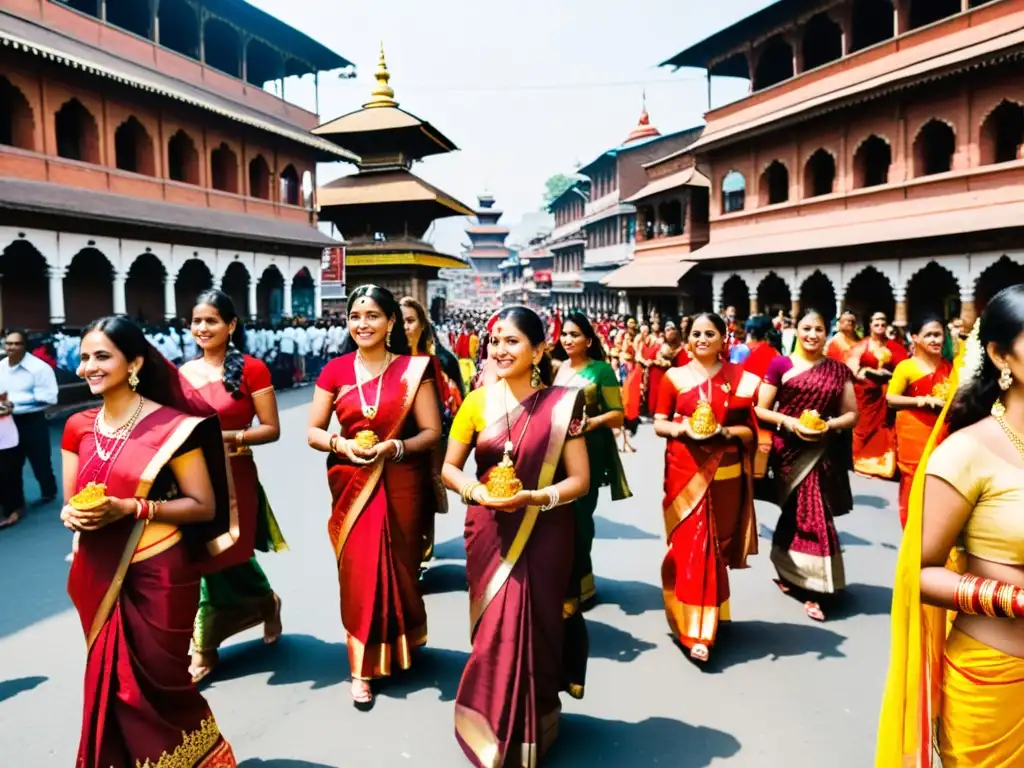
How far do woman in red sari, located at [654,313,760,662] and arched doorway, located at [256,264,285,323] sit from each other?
22.2m

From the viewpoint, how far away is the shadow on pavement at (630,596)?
4.95 m

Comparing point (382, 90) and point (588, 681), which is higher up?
point (382, 90)

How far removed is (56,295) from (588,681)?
1550 cm

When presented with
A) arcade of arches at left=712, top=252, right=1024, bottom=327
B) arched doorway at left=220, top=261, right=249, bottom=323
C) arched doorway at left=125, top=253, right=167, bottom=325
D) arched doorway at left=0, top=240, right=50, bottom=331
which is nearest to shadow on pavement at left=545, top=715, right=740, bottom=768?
arcade of arches at left=712, top=252, right=1024, bottom=327

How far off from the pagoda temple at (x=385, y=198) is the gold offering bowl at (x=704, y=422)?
2810 cm

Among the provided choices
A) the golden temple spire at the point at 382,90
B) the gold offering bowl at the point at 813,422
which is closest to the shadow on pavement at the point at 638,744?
the gold offering bowl at the point at 813,422

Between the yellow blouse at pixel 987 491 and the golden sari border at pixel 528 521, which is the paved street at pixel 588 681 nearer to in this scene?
the golden sari border at pixel 528 521

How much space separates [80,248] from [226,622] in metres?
15.0

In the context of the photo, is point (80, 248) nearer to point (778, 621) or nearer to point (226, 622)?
point (226, 622)

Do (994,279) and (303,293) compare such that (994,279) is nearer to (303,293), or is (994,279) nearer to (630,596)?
(630,596)

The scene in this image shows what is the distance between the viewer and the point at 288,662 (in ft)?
13.5

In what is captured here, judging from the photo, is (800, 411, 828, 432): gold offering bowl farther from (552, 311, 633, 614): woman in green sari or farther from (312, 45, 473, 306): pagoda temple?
(312, 45, 473, 306): pagoda temple

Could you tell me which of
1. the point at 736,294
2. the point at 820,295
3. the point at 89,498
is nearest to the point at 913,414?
the point at 89,498

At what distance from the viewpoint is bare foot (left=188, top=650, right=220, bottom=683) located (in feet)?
12.9
